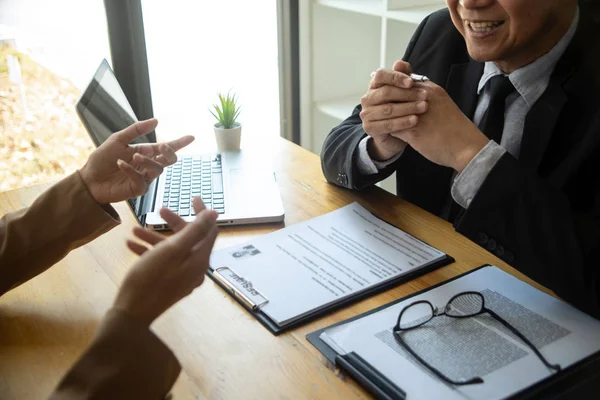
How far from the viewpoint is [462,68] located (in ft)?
4.65

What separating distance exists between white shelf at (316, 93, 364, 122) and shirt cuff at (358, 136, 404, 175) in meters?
1.08

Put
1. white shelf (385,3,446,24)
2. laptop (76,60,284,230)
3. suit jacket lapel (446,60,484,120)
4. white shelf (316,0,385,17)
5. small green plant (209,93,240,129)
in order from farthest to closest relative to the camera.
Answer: white shelf (316,0,385,17) < white shelf (385,3,446,24) < small green plant (209,93,240,129) < suit jacket lapel (446,60,484,120) < laptop (76,60,284,230)

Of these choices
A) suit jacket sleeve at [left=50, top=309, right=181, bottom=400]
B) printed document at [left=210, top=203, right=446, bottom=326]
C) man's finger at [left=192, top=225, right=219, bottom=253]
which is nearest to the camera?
suit jacket sleeve at [left=50, top=309, right=181, bottom=400]

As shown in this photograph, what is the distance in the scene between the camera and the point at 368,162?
1357mm

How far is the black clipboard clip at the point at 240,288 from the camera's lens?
1.00m

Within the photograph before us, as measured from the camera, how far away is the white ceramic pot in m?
1.63

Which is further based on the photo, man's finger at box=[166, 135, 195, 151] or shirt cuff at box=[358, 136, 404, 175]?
shirt cuff at box=[358, 136, 404, 175]

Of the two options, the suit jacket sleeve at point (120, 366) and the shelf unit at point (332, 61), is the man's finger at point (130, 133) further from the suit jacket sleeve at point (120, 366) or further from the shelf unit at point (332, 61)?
the shelf unit at point (332, 61)

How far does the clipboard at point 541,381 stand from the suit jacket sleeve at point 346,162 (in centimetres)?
55

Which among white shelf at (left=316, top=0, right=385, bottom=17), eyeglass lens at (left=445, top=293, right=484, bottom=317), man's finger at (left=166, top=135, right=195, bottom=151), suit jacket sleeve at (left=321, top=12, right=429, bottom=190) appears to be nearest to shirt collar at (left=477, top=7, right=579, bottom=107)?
suit jacket sleeve at (left=321, top=12, right=429, bottom=190)

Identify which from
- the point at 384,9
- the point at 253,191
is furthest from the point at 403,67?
the point at 384,9

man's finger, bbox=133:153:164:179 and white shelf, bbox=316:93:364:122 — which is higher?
man's finger, bbox=133:153:164:179

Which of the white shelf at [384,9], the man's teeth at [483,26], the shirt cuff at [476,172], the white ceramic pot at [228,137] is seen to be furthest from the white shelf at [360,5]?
the shirt cuff at [476,172]

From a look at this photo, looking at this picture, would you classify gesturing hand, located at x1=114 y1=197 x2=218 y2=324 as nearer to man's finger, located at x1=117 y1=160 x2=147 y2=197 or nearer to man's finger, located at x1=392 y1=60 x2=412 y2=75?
man's finger, located at x1=117 y1=160 x2=147 y2=197
